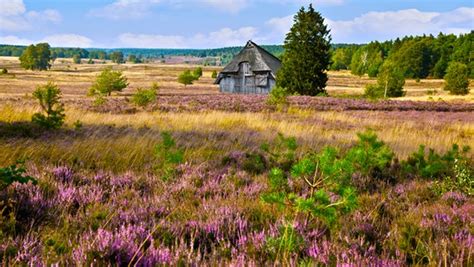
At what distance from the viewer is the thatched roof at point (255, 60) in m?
50.6

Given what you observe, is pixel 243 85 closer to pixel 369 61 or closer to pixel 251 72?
pixel 251 72

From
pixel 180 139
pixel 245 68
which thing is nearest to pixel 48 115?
pixel 180 139


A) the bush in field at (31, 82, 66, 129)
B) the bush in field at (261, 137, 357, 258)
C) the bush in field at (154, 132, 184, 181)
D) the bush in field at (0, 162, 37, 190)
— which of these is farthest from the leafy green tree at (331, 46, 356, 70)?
the bush in field at (0, 162, 37, 190)

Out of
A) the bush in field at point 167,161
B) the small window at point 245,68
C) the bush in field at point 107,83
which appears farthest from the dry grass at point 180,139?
the small window at point 245,68

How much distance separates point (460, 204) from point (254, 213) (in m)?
2.39

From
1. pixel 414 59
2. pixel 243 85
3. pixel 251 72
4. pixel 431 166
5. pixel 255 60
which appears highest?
pixel 414 59

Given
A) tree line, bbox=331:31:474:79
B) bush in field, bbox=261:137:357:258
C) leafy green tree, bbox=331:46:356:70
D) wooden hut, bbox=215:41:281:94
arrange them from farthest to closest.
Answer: leafy green tree, bbox=331:46:356:70
tree line, bbox=331:31:474:79
wooden hut, bbox=215:41:281:94
bush in field, bbox=261:137:357:258

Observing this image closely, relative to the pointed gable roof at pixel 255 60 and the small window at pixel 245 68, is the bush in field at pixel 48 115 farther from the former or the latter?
the small window at pixel 245 68

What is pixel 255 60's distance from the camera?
5150cm

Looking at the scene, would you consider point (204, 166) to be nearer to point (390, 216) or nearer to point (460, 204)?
point (390, 216)

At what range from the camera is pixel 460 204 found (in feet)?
15.0

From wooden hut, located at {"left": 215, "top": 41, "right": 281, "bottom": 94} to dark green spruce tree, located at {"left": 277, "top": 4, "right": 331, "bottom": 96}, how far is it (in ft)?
28.3

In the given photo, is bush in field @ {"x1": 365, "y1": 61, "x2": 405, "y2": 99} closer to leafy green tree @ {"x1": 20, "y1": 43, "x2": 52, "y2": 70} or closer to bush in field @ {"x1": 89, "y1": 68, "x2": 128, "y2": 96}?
bush in field @ {"x1": 89, "y1": 68, "x2": 128, "y2": 96}

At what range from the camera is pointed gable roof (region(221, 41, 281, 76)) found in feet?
166
